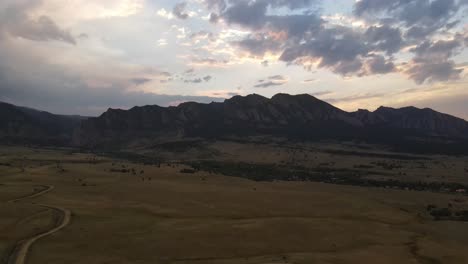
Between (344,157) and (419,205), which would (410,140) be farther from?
(419,205)

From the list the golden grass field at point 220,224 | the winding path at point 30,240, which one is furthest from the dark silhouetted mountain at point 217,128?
the winding path at point 30,240

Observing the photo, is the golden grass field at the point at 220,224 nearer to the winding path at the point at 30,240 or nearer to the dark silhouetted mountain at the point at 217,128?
the winding path at the point at 30,240

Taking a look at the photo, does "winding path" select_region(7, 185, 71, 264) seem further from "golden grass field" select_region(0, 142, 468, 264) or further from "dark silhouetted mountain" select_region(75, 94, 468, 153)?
"dark silhouetted mountain" select_region(75, 94, 468, 153)

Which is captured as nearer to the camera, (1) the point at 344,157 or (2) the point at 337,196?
(2) the point at 337,196

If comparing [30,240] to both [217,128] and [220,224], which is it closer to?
Answer: [220,224]

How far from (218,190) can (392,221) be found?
2042cm

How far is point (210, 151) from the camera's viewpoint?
132500 mm

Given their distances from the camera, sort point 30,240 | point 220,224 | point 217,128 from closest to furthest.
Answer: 1. point 30,240
2. point 220,224
3. point 217,128

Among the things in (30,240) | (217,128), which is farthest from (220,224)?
(217,128)

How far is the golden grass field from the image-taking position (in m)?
24.1

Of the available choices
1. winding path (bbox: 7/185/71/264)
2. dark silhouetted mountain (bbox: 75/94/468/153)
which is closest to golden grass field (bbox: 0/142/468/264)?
winding path (bbox: 7/185/71/264)

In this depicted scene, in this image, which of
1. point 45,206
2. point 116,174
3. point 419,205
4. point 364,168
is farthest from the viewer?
point 364,168

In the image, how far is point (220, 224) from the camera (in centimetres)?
3231

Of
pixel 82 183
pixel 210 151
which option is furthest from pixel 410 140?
pixel 82 183
